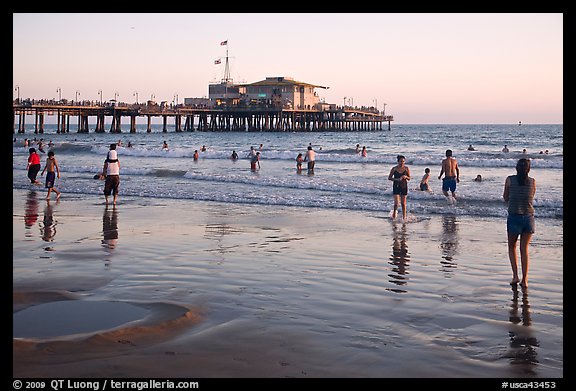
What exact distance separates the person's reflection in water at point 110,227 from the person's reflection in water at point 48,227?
83 centimetres

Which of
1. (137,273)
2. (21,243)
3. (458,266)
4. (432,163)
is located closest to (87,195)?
(21,243)

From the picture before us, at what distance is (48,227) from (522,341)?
8.80m

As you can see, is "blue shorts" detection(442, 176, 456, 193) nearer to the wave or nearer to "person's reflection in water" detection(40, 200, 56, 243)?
"person's reflection in water" detection(40, 200, 56, 243)

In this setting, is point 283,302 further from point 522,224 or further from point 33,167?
point 33,167

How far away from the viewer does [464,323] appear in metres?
5.80

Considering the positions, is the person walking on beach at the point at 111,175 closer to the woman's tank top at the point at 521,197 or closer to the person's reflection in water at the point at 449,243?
the person's reflection in water at the point at 449,243

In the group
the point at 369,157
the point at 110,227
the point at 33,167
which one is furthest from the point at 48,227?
the point at 369,157

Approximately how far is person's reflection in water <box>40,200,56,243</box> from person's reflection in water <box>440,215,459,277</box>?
5.66 m

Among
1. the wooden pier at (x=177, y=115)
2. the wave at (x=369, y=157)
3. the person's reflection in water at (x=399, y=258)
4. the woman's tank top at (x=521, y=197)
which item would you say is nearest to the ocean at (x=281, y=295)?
the person's reflection in water at (x=399, y=258)

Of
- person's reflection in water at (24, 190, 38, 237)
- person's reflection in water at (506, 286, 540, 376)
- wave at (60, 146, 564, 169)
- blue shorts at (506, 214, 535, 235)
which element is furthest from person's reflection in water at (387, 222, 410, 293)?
wave at (60, 146, 564, 169)

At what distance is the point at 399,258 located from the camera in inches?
352

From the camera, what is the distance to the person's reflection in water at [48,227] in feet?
34.0
